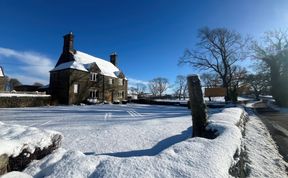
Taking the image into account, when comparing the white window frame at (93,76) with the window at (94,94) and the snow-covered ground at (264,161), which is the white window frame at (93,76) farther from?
the snow-covered ground at (264,161)

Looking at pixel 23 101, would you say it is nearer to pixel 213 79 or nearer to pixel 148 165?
pixel 148 165

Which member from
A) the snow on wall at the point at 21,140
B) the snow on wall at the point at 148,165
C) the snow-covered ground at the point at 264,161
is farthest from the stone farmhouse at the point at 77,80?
the snow on wall at the point at 148,165

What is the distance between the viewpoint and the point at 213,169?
106 inches

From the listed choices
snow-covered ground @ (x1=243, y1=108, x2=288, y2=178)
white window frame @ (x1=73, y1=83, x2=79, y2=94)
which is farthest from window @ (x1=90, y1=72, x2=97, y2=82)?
snow-covered ground @ (x1=243, y1=108, x2=288, y2=178)

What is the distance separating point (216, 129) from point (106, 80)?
101ft

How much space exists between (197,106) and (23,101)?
75.3ft

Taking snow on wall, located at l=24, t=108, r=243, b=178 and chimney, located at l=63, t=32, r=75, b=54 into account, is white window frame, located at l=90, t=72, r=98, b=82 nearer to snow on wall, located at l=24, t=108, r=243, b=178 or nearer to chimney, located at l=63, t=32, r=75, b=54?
chimney, located at l=63, t=32, r=75, b=54

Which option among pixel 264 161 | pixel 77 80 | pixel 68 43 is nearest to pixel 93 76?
pixel 77 80

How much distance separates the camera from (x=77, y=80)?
2877 centimetres

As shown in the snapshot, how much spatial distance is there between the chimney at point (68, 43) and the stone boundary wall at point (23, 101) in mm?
8920

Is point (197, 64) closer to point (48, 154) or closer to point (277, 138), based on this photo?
point (277, 138)

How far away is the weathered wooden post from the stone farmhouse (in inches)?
959

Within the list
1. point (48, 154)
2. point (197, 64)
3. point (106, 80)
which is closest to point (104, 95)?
point (106, 80)

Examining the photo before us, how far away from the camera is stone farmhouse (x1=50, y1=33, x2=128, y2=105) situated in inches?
1086
